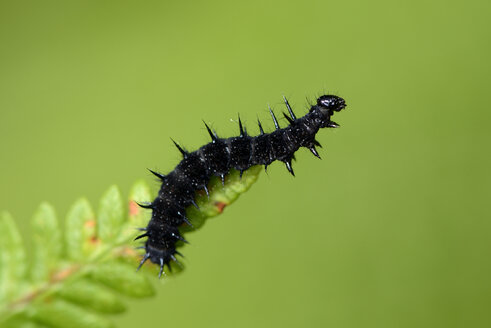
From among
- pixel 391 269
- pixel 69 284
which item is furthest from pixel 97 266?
Answer: pixel 391 269

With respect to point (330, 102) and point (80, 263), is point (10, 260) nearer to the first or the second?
point (80, 263)

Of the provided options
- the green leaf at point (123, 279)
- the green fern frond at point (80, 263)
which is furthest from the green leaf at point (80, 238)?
the green leaf at point (123, 279)

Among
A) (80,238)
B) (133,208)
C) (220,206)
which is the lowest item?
(220,206)

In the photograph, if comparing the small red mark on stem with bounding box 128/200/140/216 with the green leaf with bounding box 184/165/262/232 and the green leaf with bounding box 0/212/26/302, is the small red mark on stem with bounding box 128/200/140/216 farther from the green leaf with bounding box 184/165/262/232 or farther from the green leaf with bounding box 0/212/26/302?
the green leaf with bounding box 0/212/26/302

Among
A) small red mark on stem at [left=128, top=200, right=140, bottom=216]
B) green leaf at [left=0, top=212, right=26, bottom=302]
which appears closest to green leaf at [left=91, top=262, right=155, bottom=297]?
small red mark on stem at [left=128, top=200, right=140, bottom=216]

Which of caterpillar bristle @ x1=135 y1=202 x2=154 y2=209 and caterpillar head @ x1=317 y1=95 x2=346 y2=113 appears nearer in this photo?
caterpillar bristle @ x1=135 y1=202 x2=154 y2=209

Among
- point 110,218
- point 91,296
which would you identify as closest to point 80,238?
point 110,218
